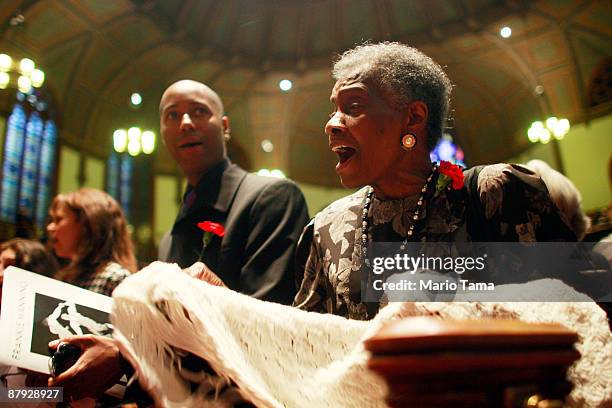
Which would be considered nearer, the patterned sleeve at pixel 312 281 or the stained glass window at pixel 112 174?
the patterned sleeve at pixel 312 281

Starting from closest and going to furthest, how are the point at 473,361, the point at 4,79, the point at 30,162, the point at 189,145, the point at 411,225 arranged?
1. the point at 473,361
2. the point at 411,225
3. the point at 189,145
4. the point at 4,79
5. the point at 30,162

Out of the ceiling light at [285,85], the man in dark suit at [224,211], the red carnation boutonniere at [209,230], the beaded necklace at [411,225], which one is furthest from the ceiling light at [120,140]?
the beaded necklace at [411,225]

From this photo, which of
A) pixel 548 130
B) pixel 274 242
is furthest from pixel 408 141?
pixel 548 130

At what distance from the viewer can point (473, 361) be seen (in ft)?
1.28

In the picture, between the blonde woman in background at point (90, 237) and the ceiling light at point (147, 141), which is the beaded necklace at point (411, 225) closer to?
the blonde woman in background at point (90, 237)

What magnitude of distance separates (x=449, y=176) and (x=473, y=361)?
64cm

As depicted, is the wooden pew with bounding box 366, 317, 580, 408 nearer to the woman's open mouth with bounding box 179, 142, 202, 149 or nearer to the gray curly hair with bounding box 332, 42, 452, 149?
the gray curly hair with bounding box 332, 42, 452, 149

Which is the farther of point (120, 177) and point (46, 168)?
point (46, 168)

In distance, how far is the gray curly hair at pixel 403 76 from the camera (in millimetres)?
1053

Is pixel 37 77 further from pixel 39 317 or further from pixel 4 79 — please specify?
pixel 39 317

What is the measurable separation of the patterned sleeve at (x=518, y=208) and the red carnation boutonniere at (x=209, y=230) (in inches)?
25.4

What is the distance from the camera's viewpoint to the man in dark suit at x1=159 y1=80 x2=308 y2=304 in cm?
127

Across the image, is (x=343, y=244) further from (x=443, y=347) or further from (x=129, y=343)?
(x=443, y=347)
